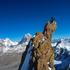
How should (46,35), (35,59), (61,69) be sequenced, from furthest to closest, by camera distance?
(61,69), (46,35), (35,59)

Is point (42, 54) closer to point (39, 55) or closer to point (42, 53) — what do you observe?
point (42, 53)

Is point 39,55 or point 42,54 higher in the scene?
point 42,54

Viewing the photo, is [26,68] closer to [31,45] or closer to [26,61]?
[26,61]

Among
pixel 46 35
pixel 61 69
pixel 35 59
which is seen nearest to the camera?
pixel 35 59

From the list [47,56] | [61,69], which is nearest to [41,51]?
[47,56]

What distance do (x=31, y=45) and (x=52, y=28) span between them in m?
4.48

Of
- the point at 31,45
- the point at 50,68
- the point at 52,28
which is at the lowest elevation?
the point at 50,68

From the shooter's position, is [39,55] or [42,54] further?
[42,54]

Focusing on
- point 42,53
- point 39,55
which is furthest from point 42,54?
point 39,55

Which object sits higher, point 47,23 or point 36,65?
point 47,23

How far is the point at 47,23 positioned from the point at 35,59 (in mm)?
6292

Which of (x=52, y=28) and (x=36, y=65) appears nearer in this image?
(x=36, y=65)

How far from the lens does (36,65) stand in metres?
32.6

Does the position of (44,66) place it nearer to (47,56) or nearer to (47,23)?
(47,56)
